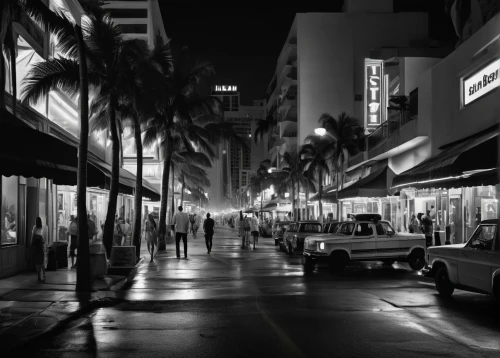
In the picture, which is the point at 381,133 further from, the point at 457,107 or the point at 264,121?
the point at 264,121

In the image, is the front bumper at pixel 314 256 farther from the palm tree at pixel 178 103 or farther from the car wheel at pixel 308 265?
the palm tree at pixel 178 103

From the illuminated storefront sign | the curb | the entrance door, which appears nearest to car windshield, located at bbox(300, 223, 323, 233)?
the entrance door

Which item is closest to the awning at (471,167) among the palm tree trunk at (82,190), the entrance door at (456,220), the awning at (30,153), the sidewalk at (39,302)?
the entrance door at (456,220)

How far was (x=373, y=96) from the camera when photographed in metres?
40.5

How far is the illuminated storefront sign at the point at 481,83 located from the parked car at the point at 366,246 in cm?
549

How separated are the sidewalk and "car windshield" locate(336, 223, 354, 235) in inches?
292

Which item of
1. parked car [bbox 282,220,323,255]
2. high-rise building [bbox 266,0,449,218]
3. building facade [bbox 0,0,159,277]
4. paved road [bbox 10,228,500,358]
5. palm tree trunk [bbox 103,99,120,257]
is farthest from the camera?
Result: high-rise building [bbox 266,0,449,218]

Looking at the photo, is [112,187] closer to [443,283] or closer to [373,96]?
[443,283]

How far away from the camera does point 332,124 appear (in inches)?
1718

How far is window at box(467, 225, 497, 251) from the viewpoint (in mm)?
11477

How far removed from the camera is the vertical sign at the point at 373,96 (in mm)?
39906

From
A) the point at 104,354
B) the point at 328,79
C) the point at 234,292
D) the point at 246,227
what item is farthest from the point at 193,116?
the point at 328,79

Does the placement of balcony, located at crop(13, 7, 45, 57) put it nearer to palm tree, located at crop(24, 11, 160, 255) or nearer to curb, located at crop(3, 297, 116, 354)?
palm tree, located at crop(24, 11, 160, 255)

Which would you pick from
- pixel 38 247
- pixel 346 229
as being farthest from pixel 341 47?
pixel 38 247
